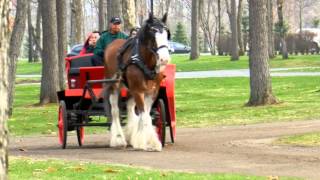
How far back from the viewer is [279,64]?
50.9 m

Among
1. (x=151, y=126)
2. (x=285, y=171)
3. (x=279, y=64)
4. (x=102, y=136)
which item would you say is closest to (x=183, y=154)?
(x=151, y=126)

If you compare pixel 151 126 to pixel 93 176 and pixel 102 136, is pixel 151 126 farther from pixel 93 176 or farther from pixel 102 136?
pixel 102 136

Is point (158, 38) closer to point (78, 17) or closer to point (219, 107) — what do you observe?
point (219, 107)

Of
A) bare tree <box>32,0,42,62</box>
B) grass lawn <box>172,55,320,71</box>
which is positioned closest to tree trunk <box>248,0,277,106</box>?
grass lawn <box>172,55,320,71</box>

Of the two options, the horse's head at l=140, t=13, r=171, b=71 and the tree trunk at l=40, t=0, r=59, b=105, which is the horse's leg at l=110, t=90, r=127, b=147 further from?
the tree trunk at l=40, t=0, r=59, b=105

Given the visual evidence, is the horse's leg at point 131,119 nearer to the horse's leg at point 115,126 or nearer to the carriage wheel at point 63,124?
the horse's leg at point 115,126

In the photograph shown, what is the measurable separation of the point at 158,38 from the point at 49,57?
51.1 feet

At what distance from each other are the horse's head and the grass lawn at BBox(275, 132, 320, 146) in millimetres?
3065

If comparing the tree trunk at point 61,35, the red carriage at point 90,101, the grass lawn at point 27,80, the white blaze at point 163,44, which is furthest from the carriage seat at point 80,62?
the grass lawn at point 27,80

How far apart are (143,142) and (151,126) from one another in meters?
0.30

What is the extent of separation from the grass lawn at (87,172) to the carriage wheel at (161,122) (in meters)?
2.71

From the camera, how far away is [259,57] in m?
23.8

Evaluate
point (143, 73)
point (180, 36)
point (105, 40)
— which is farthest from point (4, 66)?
point (180, 36)

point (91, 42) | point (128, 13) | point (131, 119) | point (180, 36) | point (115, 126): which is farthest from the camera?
point (180, 36)
